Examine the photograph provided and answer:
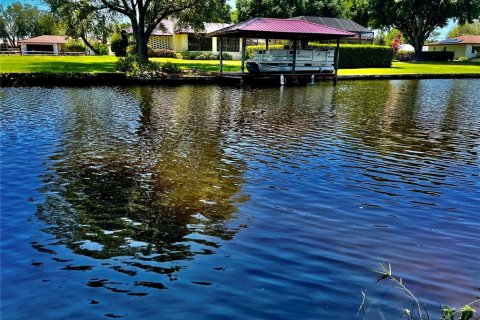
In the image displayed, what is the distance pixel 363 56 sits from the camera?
41.4 metres

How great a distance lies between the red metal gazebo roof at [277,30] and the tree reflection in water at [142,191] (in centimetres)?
1491

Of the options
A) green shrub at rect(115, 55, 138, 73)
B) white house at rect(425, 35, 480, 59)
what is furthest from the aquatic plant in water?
white house at rect(425, 35, 480, 59)

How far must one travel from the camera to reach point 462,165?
958 cm

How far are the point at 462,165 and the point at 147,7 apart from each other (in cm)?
2924

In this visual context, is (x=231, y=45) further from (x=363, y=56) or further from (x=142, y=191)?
(x=142, y=191)

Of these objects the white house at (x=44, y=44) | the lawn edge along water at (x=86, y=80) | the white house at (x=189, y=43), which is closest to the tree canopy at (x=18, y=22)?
the white house at (x=44, y=44)

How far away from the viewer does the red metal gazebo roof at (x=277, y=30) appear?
26984 mm

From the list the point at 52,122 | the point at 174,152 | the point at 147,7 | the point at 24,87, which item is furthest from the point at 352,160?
the point at 147,7

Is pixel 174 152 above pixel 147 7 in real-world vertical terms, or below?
below

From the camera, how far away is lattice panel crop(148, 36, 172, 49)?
5206cm

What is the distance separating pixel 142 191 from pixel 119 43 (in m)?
45.5

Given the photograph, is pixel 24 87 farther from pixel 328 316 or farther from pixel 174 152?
pixel 328 316

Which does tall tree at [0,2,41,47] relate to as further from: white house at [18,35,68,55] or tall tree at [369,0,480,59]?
tall tree at [369,0,480,59]

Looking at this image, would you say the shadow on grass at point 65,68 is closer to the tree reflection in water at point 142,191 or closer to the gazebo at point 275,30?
the gazebo at point 275,30
